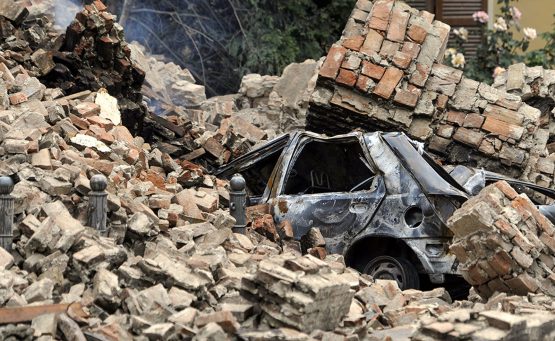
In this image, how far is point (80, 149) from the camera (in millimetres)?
11680

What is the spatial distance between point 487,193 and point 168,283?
8.97 feet

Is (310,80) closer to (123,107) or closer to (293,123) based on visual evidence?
(293,123)

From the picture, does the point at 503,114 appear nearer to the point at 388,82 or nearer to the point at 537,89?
the point at 388,82

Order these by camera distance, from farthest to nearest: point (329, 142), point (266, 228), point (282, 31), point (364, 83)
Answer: point (282, 31) → point (364, 83) → point (329, 142) → point (266, 228)

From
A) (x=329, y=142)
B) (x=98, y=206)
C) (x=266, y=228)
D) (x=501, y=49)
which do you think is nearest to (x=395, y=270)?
(x=266, y=228)

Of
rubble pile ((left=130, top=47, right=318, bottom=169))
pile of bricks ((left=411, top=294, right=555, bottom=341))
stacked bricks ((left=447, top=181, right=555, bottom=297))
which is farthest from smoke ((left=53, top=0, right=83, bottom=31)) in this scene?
pile of bricks ((left=411, top=294, right=555, bottom=341))

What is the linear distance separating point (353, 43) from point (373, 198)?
352 centimetres

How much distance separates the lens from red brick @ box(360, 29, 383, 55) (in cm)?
1446

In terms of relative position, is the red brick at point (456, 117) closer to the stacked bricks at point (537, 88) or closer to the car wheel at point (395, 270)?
the stacked bricks at point (537, 88)

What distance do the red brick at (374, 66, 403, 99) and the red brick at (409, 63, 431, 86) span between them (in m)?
0.14

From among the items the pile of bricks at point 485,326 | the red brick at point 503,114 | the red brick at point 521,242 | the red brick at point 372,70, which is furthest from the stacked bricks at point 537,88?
the pile of bricks at point 485,326

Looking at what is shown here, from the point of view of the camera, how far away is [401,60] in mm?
14430

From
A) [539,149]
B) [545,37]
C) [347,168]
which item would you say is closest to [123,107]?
[347,168]

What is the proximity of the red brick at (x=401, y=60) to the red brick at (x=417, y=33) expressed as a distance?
0.30 m
